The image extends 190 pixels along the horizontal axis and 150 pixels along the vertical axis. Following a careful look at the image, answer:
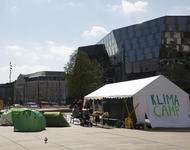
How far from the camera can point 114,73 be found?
241 feet

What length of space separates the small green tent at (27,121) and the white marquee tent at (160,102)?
18.7 ft

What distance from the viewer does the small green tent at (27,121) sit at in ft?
55.5

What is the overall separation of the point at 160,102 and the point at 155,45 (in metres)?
42.7

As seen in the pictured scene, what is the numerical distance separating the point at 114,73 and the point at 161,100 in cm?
5459

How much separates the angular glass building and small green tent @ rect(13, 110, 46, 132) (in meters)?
37.2

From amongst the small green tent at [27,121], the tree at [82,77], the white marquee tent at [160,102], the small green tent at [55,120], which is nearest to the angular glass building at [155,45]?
the tree at [82,77]

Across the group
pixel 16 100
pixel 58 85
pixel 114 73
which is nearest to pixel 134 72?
pixel 114 73

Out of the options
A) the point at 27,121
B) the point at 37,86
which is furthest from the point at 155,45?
the point at 37,86

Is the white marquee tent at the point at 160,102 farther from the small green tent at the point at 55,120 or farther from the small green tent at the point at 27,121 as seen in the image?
the small green tent at the point at 27,121

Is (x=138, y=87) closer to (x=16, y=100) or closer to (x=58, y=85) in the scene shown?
(x=58, y=85)

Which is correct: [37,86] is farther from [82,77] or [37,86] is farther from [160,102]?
[160,102]

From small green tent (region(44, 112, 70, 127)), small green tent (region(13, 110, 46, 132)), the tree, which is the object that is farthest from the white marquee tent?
the tree

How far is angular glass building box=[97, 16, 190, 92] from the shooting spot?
57.4 m

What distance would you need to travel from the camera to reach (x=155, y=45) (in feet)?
197
